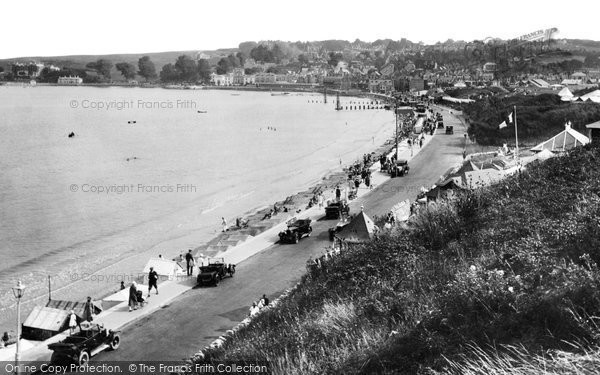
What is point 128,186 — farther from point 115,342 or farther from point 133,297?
point 115,342

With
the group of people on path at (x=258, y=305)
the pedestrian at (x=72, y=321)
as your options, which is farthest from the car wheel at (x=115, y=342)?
the group of people on path at (x=258, y=305)

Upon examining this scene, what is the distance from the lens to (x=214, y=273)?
18141mm

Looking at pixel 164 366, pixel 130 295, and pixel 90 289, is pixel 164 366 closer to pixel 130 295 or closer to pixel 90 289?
pixel 130 295

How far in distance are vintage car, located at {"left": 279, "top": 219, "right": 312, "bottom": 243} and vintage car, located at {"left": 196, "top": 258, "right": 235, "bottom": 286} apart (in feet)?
12.4

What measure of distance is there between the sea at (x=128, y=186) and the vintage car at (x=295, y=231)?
5572mm

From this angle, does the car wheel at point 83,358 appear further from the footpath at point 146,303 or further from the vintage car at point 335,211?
the vintage car at point 335,211

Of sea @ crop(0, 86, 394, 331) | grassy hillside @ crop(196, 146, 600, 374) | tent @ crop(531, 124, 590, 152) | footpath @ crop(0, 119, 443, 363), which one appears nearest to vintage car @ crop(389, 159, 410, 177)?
sea @ crop(0, 86, 394, 331)

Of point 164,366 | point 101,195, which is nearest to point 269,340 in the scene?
point 164,366

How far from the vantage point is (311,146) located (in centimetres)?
6806

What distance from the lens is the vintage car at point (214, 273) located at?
18.0 meters

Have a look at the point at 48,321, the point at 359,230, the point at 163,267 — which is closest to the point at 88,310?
the point at 48,321

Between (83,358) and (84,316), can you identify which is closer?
(83,358)

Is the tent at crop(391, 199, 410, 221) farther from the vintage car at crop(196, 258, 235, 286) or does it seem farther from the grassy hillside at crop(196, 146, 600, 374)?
the vintage car at crop(196, 258, 235, 286)

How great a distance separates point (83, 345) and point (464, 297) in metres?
7.46
